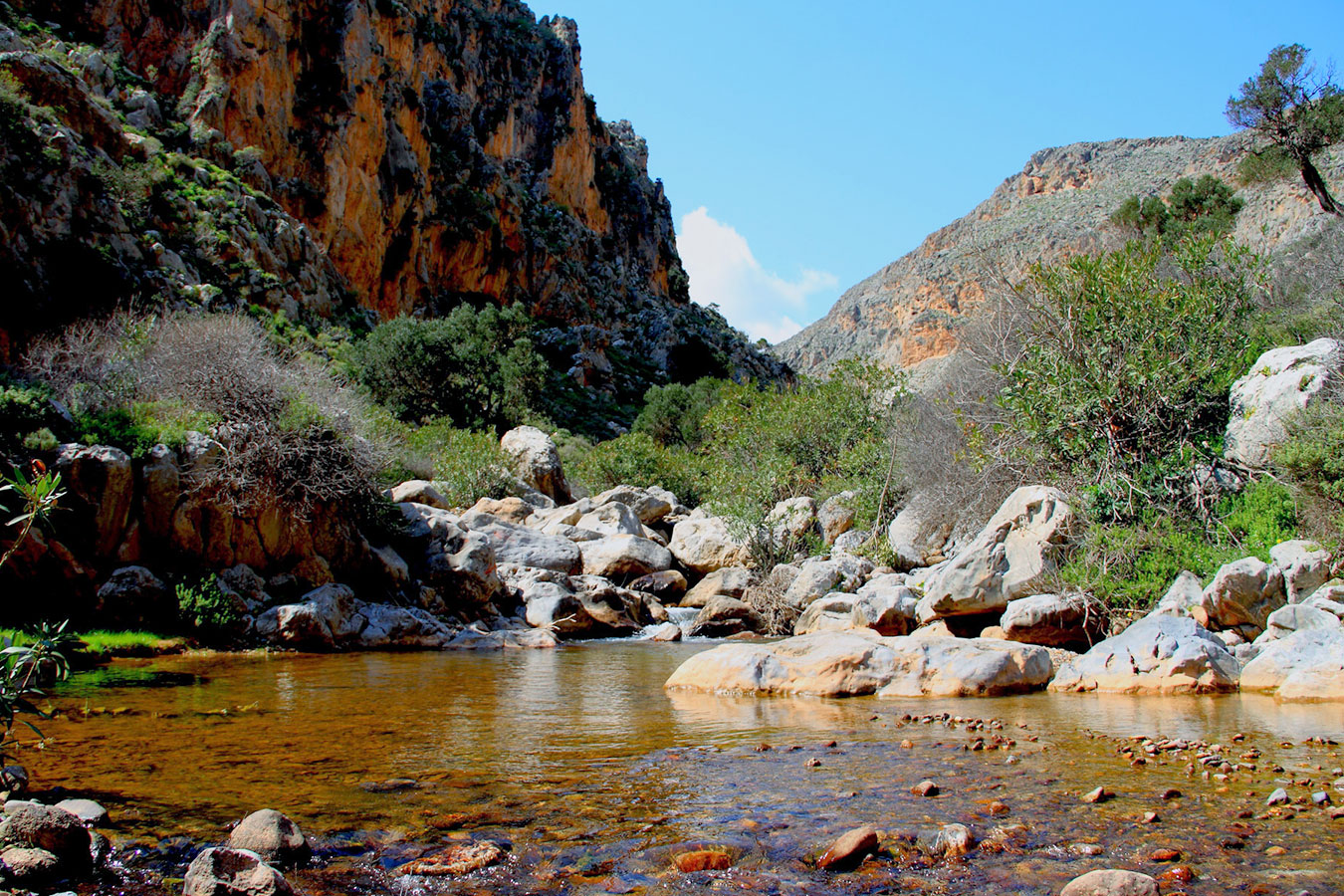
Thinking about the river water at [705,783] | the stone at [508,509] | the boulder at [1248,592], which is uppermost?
the stone at [508,509]

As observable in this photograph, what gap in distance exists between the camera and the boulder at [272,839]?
3637mm

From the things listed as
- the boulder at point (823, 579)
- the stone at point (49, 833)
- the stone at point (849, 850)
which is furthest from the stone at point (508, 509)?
the stone at point (849, 850)

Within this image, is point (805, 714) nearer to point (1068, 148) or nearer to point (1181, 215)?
point (1181, 215)

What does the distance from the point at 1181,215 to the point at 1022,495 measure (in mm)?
32074

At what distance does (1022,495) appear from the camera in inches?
488

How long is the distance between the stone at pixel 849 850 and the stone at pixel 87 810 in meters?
3.58

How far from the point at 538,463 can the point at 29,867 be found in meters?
24.1

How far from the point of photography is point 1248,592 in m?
9.30

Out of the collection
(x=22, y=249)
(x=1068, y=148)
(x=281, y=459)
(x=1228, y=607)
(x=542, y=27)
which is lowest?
(x=1228, y=607)

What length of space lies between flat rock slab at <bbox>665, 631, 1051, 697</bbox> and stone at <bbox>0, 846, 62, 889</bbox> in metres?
6.67

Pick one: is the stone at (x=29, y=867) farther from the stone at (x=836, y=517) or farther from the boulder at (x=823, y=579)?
the stone at (x=836, y=517)

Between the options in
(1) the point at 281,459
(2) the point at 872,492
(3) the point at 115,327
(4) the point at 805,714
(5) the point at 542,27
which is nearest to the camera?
(4) the point at 805,714

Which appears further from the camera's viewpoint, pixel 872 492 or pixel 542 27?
pixel 542 27

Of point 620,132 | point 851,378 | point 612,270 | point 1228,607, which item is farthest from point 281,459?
point 620,132
